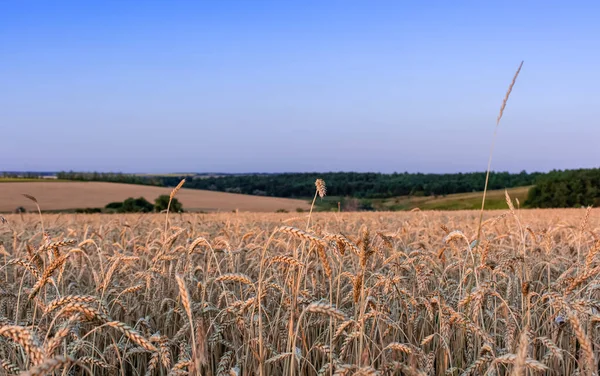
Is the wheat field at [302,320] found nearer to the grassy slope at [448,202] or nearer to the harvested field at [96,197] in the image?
the harvested field at [96,197]

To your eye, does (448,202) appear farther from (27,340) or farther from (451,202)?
(27,340)

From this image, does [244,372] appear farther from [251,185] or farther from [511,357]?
[251,185]

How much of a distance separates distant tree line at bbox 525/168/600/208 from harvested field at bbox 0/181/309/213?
30.3m

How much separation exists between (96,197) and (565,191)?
173 feet

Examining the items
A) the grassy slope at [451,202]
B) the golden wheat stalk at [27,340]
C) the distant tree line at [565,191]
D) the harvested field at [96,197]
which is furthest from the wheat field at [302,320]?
the distant tree line at [565,191]

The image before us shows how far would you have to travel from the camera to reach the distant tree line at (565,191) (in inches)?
2243

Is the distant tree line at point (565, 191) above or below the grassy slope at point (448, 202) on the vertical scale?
above

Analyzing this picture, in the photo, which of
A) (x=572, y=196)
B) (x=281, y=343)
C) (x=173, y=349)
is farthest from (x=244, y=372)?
(x=572, y=196)

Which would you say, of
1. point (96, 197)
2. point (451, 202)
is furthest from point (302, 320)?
point (451, 202)

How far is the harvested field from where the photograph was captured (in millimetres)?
38834

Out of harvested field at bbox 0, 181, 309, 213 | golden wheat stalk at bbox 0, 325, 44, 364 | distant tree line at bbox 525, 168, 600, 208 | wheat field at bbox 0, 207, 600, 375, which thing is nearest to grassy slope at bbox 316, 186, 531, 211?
distant tree line at bbox 525, 168, 600, 208

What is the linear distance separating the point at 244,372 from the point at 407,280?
90.8 inches

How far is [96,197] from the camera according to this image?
147ft

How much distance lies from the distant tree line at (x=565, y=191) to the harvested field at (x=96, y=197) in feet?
99.5
